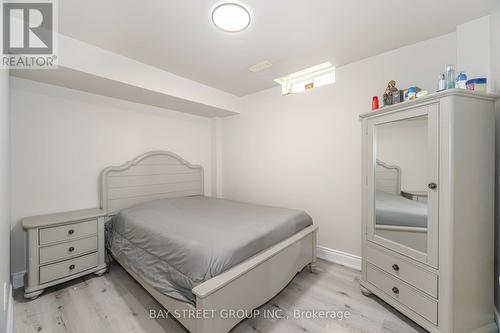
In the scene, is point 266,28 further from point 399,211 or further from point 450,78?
point 399,211

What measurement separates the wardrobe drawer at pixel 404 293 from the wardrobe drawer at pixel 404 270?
0.15 ft

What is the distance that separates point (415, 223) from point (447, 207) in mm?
276

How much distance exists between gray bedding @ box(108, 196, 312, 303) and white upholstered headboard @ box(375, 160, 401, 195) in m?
0.86

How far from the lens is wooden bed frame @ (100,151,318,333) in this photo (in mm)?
1251

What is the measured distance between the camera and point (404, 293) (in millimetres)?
1570

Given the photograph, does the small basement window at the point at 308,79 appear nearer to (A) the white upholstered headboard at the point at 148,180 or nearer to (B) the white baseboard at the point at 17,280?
(A) the white upholstered headboard at the point at 148,180

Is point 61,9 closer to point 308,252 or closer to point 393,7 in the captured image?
point 393,7

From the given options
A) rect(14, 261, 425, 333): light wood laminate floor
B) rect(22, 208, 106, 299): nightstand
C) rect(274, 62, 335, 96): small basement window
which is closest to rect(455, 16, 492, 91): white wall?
rect(274, 62, 335, 96): small basement window

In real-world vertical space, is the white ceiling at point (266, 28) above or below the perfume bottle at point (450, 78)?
above

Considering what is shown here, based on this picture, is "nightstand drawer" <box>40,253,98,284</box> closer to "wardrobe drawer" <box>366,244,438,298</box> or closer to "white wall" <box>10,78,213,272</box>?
"white wall" <box>10,78,213,272</box>

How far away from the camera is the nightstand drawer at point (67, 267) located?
1880mm

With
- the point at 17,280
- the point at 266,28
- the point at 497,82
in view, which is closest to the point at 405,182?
the point at 497,82

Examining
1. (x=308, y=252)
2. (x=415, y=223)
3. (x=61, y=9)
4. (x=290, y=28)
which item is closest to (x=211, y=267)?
(x=308, y=252)

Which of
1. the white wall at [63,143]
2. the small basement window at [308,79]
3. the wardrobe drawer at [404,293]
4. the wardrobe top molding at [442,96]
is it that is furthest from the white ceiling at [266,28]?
the wardrobe drawer at [404,293]
